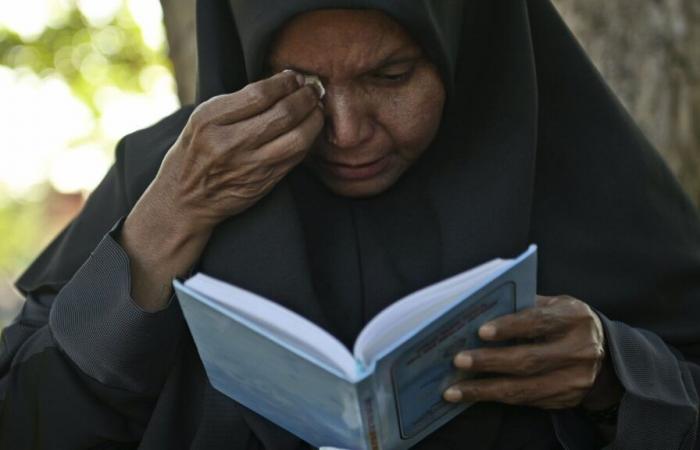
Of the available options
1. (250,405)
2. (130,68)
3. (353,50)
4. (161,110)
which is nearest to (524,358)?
(250,405)

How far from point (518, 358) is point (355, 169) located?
21.4 inches

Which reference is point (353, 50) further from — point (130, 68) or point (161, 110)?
point (161, 110)

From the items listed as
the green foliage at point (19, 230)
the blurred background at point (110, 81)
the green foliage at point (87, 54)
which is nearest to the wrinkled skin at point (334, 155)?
the blurred background at point (110, 81)

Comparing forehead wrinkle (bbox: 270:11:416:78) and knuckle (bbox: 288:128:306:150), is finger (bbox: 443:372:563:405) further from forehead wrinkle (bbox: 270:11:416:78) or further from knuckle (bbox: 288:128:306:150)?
forehead wrinkle (bbox: 270:11:416:78)

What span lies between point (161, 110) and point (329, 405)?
6.37 meters

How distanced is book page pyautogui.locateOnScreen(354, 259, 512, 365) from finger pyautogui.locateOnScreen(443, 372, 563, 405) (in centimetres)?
18

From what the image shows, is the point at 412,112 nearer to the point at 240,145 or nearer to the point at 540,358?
the point at 240,145

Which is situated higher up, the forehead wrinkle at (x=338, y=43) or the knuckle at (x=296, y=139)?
the forehead wrinkle at (x=338, y=43)

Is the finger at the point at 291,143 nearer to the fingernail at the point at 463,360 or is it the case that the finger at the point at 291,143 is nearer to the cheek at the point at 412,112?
the cheek at the point at 412,112

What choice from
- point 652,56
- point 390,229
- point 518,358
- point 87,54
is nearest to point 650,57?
point 652,56

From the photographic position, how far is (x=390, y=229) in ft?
7.72

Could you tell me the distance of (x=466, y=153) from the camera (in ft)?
7.64

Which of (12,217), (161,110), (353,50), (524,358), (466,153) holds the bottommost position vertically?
(12,217)

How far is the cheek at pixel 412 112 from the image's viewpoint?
2.16 metres
